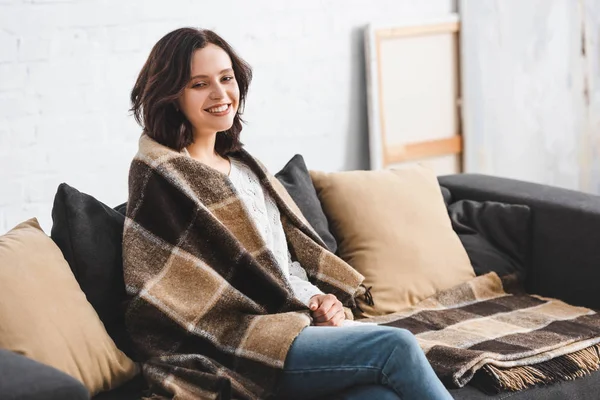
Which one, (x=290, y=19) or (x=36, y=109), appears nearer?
(x=36, y=109)

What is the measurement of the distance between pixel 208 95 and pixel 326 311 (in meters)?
0.61

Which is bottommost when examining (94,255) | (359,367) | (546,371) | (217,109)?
(546,371)

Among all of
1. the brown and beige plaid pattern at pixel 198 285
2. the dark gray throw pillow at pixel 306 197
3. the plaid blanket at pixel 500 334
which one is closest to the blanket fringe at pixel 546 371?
the plaid blanket at pixel 500 334

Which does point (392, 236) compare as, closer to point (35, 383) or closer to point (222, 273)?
point (222, 273)

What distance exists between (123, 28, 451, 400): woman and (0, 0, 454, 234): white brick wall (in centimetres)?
82

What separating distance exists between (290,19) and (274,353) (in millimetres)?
1886

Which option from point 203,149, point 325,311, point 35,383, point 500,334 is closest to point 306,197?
point 203,149

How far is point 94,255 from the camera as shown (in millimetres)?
2502

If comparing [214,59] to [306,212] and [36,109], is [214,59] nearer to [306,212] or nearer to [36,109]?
[306,212]

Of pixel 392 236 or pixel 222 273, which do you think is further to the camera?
pixel 392 236

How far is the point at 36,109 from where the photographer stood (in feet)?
10.9

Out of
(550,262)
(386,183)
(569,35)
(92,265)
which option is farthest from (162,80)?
(569,35)

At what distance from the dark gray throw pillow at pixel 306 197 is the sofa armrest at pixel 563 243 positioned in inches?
25.5

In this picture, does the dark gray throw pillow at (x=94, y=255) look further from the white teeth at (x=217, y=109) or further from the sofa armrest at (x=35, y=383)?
the sofa armrest at (x=35, y=383)
